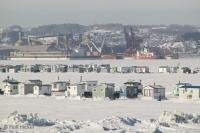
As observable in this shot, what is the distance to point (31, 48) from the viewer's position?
123 m

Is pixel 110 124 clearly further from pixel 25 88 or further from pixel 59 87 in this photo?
pixel 59 87

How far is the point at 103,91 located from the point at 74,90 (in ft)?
5.87

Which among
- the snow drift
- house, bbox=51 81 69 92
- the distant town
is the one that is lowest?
the distant town

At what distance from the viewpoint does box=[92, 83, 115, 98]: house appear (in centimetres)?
2686

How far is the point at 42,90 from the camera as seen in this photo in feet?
93.4

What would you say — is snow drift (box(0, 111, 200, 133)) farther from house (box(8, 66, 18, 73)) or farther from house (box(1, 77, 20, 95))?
house (box(8, 66, 18, 73))

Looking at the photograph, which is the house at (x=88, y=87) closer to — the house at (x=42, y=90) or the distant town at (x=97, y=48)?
the house at (x=42, y=90)

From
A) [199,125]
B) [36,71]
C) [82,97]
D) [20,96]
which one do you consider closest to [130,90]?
→ [82,97]

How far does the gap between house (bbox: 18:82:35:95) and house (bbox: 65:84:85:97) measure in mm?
1777

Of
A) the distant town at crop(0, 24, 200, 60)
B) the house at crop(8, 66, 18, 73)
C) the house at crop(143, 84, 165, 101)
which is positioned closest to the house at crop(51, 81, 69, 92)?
the house at crop(143, 84, 165, 101)

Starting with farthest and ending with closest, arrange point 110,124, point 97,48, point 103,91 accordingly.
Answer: point 97,48, point 103,91, point 110,124

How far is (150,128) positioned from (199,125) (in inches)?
68.9

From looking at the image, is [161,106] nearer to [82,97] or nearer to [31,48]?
[82,97]

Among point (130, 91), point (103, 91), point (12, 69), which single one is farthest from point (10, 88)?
point (12, 69)
